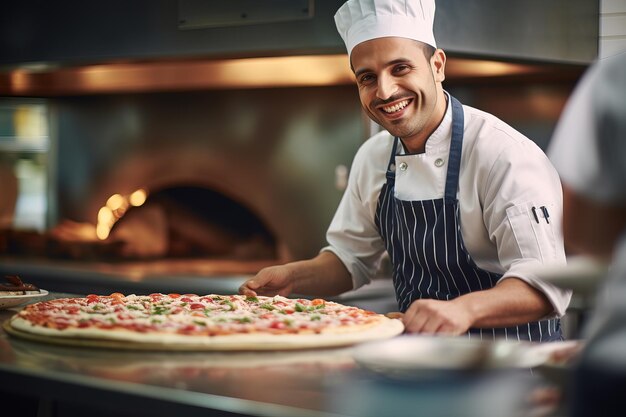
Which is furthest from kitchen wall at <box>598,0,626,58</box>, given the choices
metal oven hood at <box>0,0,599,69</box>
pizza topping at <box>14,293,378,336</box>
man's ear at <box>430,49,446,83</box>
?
pizza topping at <box>14,293,378,336</box>

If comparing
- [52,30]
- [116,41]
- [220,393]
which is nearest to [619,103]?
[220,393]

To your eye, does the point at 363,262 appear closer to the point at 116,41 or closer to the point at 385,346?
the point at 385,346

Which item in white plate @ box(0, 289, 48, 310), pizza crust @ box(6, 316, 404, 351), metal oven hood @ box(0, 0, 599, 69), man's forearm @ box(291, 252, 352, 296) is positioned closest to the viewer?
pizza crust @ box(6, 316, 404, 351)

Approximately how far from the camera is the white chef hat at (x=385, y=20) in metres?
2.20

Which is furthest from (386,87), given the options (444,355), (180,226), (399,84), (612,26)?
(180,226)

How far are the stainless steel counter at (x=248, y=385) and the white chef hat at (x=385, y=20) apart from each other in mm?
924

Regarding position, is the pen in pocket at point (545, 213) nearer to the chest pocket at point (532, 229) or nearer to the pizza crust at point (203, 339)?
the chest pocket at point (532, 229)

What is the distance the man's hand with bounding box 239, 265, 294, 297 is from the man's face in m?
0.45

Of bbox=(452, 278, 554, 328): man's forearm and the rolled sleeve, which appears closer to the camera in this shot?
bbox=(452, 278, 554, 328): man's forearm

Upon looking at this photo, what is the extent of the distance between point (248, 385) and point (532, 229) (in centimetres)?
90

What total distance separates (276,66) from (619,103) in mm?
2300

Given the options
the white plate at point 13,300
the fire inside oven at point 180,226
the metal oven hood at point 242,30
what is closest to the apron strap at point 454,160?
the metal oven hood at point 242,30

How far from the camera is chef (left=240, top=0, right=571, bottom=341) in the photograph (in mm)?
1991

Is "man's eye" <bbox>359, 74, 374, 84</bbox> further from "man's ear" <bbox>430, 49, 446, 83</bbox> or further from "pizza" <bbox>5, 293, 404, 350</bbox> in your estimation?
"pizza" <bbox>5, 293, 404, 350</bbox>
